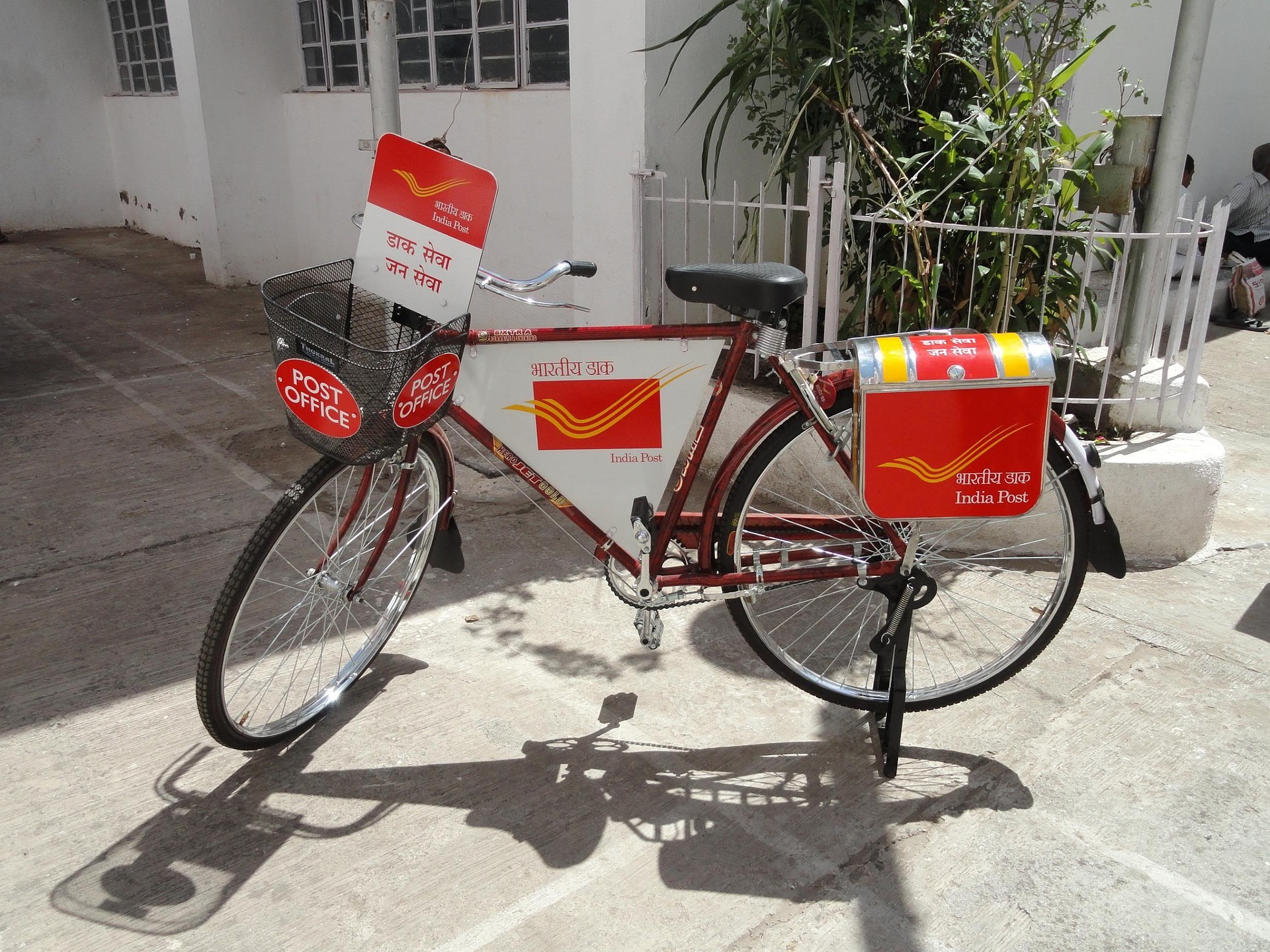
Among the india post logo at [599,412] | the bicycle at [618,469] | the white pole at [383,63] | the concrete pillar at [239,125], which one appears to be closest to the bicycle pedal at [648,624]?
the bicycle at [618,469]

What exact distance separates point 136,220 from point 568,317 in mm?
7959

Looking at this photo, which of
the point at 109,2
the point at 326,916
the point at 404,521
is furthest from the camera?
the point at 109,2

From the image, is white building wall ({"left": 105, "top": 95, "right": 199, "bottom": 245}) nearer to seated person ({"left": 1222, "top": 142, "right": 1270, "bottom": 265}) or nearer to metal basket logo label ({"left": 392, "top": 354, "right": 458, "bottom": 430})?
metal basket logo label ({"left": 392, "top": 354, "right": 458, "bottom": 430})

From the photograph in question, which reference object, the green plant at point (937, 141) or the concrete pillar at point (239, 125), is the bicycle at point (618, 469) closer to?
the green plant at point (937, 141)

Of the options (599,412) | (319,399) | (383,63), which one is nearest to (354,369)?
(319,399)

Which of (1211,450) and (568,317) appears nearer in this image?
(1211,450)

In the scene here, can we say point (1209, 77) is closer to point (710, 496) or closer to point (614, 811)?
point (710, 496)

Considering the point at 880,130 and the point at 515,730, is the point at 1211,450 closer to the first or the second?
the point at 880,130

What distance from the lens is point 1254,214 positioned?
7.61 metres

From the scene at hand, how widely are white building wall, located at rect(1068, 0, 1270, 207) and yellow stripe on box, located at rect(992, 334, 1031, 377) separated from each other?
3.92m

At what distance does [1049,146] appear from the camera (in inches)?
153

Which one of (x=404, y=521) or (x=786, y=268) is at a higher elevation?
(x=786, y=268)

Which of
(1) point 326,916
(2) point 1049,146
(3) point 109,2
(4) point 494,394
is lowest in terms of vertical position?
(1) point 326,916

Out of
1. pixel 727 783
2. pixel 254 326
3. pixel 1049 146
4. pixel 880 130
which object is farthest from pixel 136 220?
pixel 727 783
